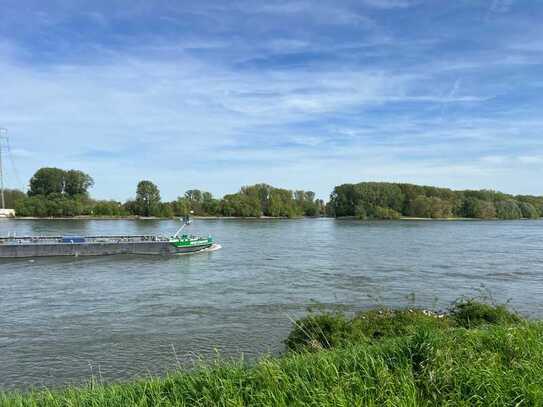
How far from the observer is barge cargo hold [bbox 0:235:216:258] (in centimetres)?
6519

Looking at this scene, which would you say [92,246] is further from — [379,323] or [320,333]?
[379,323]

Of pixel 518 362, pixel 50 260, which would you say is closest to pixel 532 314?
pixel 518 362

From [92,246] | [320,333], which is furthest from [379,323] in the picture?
[92,246]

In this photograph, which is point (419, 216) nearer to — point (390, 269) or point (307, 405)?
point (390, 269)

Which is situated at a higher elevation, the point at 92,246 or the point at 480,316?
the point at 480,316

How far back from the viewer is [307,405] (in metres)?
6.67

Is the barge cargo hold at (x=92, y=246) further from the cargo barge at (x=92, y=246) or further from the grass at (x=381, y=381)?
the grass at (x=381, y=381)

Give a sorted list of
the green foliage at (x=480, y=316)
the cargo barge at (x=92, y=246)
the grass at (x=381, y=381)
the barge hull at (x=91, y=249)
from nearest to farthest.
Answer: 1. the grass at (x=381, y=381)
2. the green foliage at (x=480, y=316)
3. the barge hull at (x=91, y=249)
4. the cargo barge at (x=92, y=246)

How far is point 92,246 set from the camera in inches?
2692

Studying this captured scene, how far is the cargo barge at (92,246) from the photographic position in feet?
214

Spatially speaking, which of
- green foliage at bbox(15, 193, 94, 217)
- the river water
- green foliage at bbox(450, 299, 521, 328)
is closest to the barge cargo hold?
the river water

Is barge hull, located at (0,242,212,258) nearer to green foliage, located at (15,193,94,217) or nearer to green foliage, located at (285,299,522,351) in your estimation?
green foliage, located at (285,299,522,351)

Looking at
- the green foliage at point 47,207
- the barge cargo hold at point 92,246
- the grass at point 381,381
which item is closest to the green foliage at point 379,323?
the grass at point 381,381

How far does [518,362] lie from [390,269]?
1588 inches
